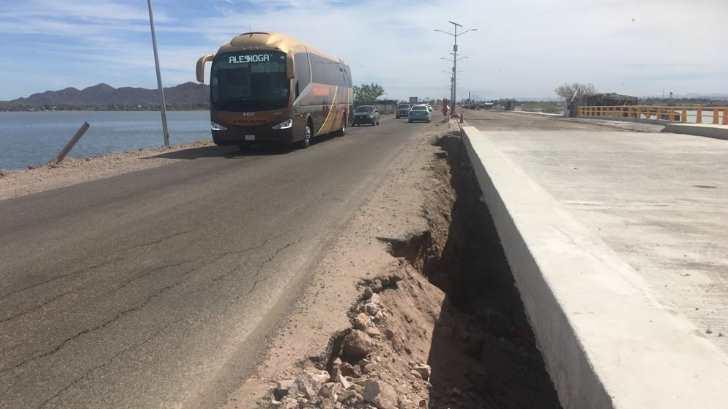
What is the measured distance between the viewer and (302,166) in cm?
1528

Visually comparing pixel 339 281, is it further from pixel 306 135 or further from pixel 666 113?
pixel 666 113

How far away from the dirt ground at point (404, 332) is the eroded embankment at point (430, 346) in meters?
0.01

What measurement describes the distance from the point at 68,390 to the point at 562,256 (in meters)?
3.72

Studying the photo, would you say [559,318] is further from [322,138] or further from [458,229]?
[322,138]

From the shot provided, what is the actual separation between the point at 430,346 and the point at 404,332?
0.36 m

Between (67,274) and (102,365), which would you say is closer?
(102,365)

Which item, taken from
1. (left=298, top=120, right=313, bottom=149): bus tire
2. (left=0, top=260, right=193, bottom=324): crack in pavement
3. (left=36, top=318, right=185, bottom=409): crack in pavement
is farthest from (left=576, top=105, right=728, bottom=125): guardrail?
(left=36, top=318, right=185, bottom=409): crack in pavement

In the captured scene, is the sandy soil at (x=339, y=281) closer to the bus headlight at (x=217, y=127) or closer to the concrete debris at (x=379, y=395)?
the concrete debris at (x=379, y=395)

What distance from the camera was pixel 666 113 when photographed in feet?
111

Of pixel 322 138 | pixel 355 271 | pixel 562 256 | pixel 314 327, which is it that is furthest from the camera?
pixel 322 138

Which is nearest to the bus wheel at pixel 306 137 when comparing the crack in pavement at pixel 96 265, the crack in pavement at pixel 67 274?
the crack in pavement at pixel 96 265

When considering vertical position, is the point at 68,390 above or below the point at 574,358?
below

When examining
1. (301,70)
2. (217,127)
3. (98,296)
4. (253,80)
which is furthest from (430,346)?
(301,70)

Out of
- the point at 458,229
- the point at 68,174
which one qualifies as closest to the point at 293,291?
the point at 458,229
